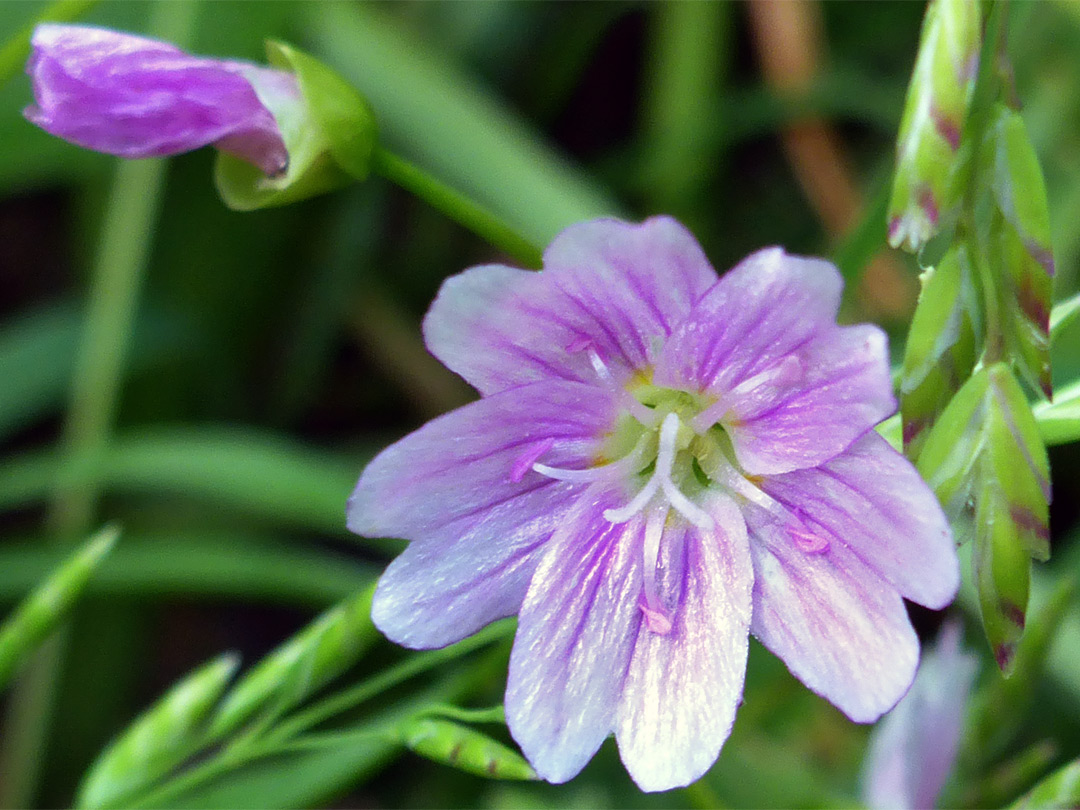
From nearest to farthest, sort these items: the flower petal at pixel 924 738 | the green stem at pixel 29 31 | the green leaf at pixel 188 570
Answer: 1. the green stem at pixel 29 31
2. the flower petal at pixel 924 738
3. the green leaf at pixel 188 570

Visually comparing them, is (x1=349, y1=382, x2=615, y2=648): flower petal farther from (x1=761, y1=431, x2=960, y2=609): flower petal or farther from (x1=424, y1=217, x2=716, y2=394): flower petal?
(x1=761, y1=431, x2=960, y2=609): flower petal

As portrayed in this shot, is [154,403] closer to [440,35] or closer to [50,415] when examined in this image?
[50,415]

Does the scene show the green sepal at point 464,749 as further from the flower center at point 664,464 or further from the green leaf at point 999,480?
the green leaf at point 999,480

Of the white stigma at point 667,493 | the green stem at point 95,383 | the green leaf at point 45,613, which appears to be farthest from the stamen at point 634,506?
the green stem at point 95,383

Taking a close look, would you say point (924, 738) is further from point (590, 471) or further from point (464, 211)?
point (464, 211)

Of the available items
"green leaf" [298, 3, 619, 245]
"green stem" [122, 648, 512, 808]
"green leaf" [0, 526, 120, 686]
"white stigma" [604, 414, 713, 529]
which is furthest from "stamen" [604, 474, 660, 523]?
"green leaf" [298, 3, 619, 245]

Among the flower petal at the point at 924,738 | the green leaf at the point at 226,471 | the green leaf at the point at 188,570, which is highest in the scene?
the flower petal at the point at 924,738
